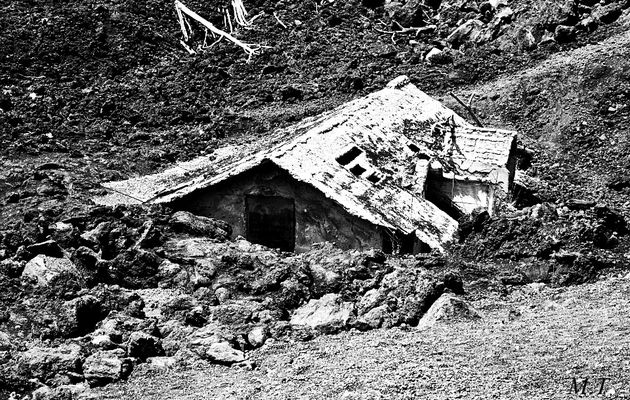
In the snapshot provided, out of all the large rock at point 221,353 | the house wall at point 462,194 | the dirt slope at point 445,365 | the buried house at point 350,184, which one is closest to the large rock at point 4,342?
the dirt slope at point 445,365

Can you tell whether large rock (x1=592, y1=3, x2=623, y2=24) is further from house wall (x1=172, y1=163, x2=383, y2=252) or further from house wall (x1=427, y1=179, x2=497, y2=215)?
house wall (x1=172, y1=163, x2=383, y2=252)

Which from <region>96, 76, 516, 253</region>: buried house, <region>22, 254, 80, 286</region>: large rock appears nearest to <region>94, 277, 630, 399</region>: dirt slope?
<region>22, 254, 80, 286</region>: large rock

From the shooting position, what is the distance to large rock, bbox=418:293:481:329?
40.4 feet

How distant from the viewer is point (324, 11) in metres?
33.0

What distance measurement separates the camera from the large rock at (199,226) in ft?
54.1

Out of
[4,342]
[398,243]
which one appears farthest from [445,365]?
[398,243]

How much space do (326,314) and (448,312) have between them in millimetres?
1447

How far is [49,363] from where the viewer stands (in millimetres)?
11414

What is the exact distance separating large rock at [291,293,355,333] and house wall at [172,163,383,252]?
3.59 m

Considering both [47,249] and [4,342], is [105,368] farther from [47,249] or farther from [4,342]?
[47,249]

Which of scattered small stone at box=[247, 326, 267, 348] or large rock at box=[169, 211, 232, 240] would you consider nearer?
scattered small stone at box=[247, 326, 267, 348]

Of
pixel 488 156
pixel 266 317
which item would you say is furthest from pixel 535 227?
pixel 266 317
